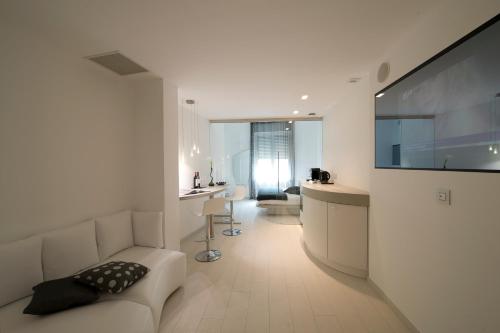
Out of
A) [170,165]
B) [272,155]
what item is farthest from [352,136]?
[272,155]

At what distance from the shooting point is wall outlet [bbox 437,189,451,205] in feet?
4.29

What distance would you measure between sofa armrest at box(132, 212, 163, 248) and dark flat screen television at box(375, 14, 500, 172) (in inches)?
109

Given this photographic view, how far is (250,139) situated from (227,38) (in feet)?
17.6

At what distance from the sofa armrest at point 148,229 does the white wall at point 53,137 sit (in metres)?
0.39

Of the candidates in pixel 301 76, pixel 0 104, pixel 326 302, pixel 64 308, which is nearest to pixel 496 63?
pixel 301 76

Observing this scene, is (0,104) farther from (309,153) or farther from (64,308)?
(309,153)

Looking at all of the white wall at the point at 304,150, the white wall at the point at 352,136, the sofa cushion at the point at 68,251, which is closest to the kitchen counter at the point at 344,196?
the white wall at the point at 352,136

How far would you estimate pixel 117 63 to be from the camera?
7.14ft

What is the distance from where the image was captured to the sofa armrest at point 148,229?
2.35 metres

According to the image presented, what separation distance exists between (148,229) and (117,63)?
6.61ft

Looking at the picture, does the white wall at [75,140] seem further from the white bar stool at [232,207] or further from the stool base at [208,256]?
the white bar stool at [232,207]

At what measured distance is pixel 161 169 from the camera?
2.64 meters

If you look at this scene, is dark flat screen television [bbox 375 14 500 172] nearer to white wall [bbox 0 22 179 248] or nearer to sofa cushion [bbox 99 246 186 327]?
sofa cushion [bbox 99 246 186 327]

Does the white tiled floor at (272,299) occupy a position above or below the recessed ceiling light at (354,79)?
below
